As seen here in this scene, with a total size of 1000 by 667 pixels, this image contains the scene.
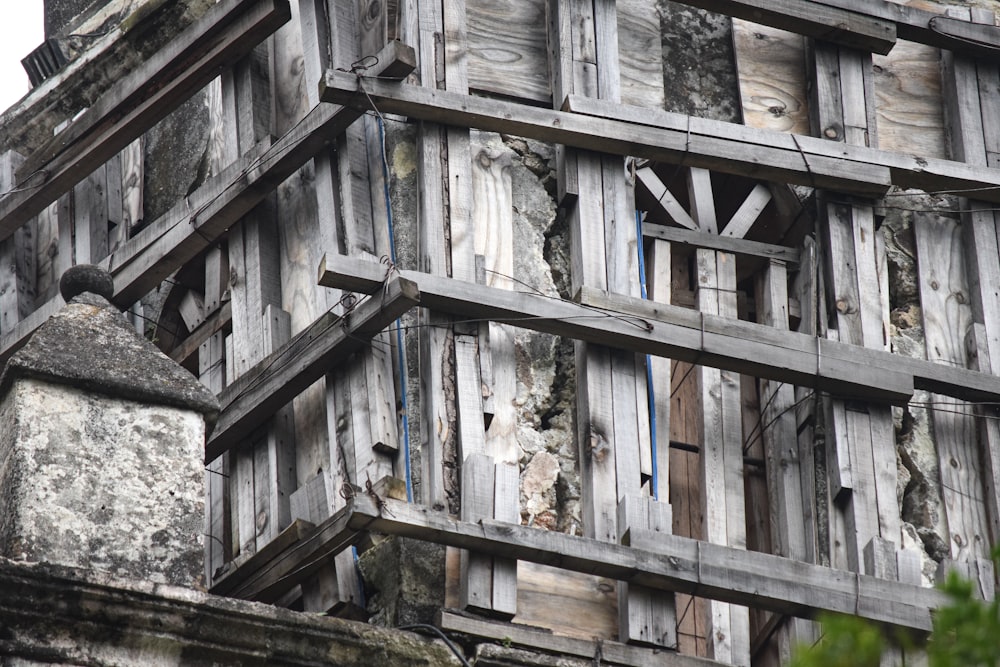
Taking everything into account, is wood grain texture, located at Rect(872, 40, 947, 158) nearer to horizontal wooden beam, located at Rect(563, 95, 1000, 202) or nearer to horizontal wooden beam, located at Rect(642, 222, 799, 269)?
horizontal wooden beam, located at Rect(563, 95, 1000, 202)

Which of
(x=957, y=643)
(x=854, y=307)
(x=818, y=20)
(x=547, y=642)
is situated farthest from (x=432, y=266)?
(x=957, y=643)

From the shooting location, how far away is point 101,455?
17.3 feet

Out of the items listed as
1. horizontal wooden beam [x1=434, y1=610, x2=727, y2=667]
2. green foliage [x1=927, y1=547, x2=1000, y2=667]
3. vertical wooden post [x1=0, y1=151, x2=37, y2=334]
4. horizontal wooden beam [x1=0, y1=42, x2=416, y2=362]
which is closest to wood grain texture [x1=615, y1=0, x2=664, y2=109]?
horizontal wooden beam [x1=0, y1=42, x2=416, y2=362]

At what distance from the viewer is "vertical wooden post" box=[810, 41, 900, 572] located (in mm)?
6719

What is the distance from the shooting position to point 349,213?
7000mm

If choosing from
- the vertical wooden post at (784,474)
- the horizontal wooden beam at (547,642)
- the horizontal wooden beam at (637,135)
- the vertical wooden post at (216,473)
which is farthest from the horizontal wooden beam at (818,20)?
the horizontal wooden beam at (547,642)

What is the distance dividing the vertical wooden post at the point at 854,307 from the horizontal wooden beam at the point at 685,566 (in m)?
0.27

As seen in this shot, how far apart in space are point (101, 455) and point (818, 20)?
374 centimetres

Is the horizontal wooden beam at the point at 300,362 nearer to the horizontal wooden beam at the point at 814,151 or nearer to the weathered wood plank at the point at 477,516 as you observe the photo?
the weathered wood plank at the point at 477,516

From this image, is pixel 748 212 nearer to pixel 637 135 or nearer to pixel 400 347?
pixel 637 135

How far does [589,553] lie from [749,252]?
1954 millimetres

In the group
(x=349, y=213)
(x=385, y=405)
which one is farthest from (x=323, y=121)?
(x=385, y=405)

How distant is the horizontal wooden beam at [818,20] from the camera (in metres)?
7.51

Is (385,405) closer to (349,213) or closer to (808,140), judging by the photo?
(349,213)
